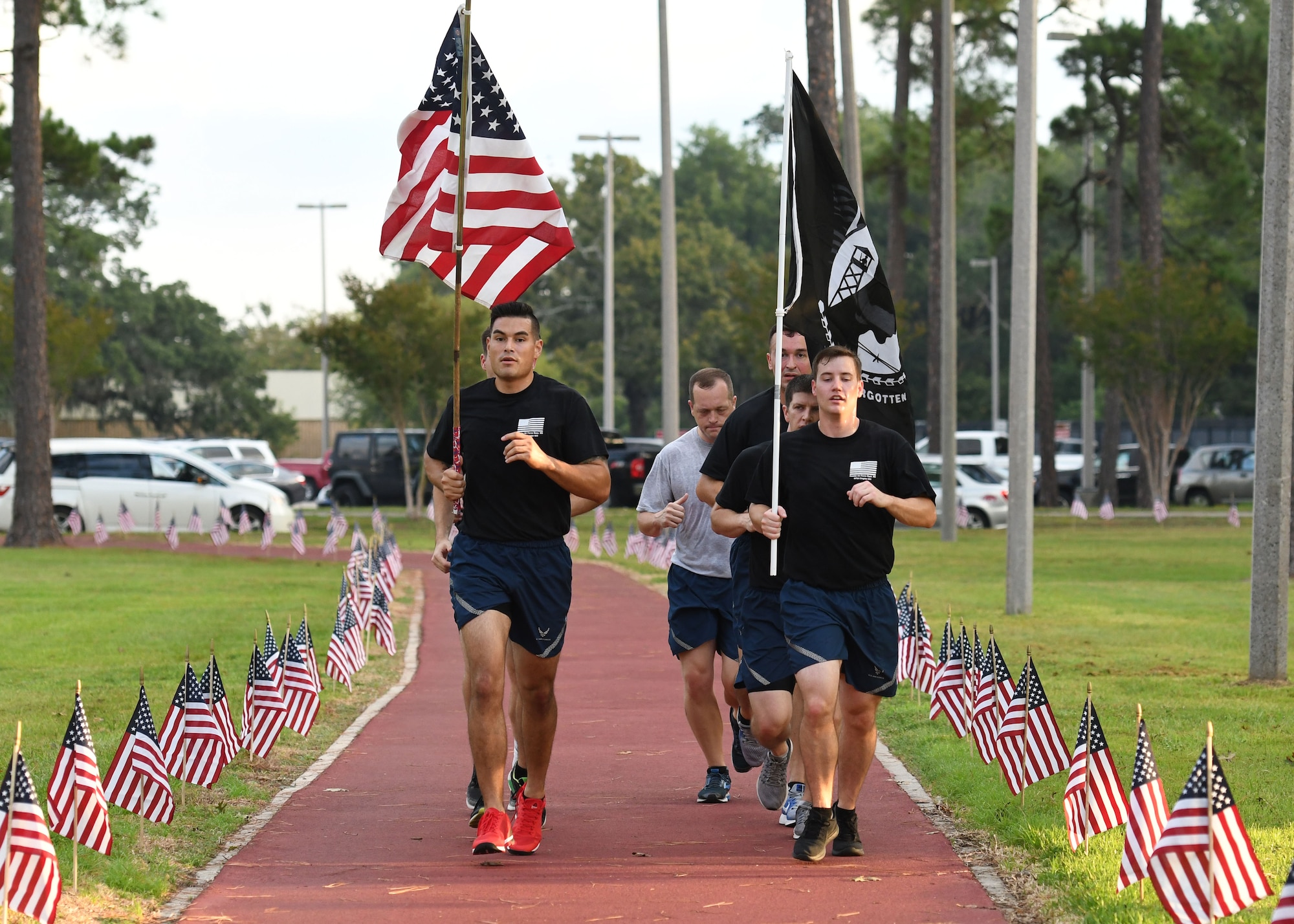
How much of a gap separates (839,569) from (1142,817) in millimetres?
1562

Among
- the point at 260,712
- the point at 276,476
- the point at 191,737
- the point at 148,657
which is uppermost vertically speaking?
the point at 191,737

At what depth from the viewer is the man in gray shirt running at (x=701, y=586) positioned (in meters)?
8.39

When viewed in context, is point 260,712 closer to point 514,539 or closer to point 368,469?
point 514,539

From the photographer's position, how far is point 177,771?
8203 mm

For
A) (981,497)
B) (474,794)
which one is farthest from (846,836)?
(981,497)

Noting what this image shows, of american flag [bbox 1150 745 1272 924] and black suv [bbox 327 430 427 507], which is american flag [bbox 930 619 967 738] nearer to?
american flag [bbox 1150 745 1272 924]

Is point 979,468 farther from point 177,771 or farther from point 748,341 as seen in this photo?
point 177,771

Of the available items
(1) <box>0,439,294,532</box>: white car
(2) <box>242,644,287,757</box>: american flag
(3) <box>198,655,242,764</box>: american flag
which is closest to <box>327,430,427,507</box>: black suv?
(1) <box>0,439,294,532</box>: white car

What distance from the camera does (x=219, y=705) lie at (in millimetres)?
8750

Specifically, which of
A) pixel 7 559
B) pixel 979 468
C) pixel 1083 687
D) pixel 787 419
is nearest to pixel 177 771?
pixel 787 419

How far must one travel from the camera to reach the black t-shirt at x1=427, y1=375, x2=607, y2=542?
24.0 feet

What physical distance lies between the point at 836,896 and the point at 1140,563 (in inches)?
824

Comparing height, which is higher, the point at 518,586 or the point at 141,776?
the point at 518,586

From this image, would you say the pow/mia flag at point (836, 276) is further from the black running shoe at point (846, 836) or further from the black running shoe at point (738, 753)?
the black running shoe at point (846, 836)
